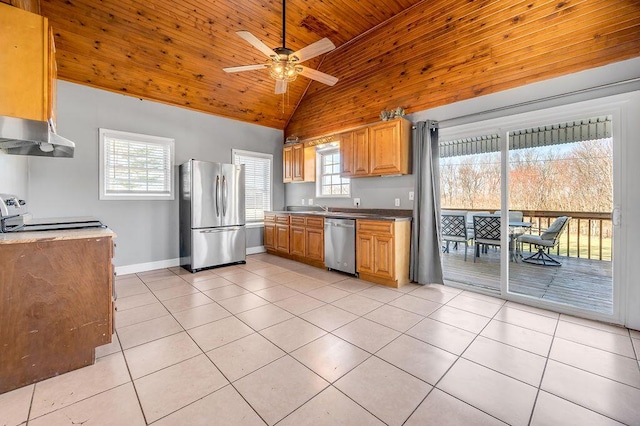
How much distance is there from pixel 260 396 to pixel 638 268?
3.47 meters

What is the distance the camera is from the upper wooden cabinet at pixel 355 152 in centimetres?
435

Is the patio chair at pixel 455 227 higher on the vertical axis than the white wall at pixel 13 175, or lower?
lower

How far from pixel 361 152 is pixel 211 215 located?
272 centimetres

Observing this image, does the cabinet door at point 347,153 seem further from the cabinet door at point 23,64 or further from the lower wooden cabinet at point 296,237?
the cabinet door at point 23,64

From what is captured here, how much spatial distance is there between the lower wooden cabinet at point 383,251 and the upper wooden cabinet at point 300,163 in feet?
6.83

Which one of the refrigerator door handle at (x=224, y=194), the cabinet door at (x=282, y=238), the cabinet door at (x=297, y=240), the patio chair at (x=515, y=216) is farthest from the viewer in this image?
the cabinet door at (x=282, y=238)

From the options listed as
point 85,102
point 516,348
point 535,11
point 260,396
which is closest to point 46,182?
point 85,102

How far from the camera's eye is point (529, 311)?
2939 millimetres

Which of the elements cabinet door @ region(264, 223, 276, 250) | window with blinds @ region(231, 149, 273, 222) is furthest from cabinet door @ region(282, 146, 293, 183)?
cabinet door @ region(264, 223, 276, 250)

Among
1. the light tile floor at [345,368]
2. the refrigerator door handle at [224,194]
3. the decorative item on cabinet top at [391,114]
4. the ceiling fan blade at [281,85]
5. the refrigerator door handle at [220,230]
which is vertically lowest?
the light tile floor at [345,368]

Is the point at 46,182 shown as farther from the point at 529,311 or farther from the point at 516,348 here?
the point at 529,311

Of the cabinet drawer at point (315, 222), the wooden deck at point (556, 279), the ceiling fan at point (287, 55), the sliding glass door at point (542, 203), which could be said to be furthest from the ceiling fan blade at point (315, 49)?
the wooden deck at point (556, 279)

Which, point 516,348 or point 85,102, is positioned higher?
point 85,102

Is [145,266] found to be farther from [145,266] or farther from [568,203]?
[568,203]
